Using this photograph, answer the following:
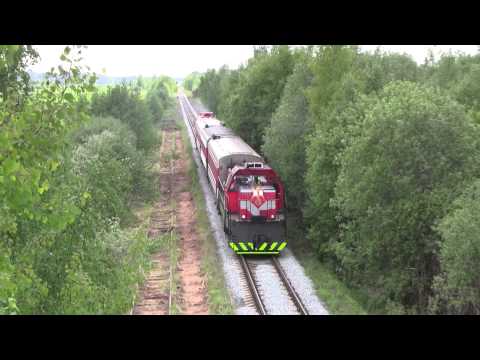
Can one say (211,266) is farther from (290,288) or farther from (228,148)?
(228,148)

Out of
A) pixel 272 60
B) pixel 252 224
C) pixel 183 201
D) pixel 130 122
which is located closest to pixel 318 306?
pixel 252 224

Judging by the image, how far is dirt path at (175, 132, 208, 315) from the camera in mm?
22219

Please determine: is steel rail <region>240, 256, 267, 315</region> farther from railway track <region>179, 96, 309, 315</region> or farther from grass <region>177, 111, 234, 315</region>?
grass <region>177, 111, 234, 315</region>

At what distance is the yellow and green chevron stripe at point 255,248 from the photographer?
26.5 metres

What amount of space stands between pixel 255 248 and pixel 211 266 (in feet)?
6.94

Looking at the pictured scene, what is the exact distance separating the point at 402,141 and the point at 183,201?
24577mm

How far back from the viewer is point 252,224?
26312 millimetres

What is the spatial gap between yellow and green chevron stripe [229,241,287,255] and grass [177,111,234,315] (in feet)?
3.33

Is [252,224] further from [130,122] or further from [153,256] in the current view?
[130,122]

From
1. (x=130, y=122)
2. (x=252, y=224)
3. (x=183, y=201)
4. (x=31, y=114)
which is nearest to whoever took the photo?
(x=31, y=114)

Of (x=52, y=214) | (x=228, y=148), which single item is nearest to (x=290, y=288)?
(x=228, y=148)

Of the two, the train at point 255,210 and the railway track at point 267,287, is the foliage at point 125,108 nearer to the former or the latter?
the train at point 255,210

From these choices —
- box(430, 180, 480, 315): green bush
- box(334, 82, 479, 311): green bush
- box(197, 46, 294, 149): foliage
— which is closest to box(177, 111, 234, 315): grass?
box(334, 82, 479, 311): green bush

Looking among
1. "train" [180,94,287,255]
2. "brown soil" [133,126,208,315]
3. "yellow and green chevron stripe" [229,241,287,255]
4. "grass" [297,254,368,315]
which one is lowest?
"brown soil" [133,126,208,315]
